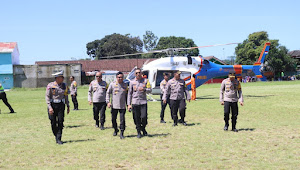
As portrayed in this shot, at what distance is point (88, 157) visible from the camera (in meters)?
7.85

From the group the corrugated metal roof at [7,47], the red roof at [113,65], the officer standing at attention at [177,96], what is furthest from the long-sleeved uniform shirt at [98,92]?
the red roof at [113,65]

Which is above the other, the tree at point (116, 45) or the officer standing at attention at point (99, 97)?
the tree at point (116, 45)

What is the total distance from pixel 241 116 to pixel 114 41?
82179 millimetres

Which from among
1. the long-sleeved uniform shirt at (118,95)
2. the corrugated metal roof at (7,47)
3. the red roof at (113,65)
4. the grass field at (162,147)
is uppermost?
the corrugated metal roof at (7,47)

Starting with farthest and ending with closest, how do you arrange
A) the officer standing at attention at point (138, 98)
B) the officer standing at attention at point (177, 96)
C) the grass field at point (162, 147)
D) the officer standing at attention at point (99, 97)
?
the officer standing at attention at point (177, 96) → the officer standing at attention at point (99, 97) → the officer standing at attention at point (138, 98) → the grass field at point (162, 147)

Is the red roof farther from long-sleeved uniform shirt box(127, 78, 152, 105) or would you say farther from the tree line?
long-sleeved uniform shirt box(127, 78, 152, 105)

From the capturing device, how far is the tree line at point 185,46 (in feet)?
245

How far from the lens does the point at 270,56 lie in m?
73.9

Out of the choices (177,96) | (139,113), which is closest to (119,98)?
(139,113)

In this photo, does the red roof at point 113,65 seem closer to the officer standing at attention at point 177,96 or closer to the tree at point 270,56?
the tree at point 270,56

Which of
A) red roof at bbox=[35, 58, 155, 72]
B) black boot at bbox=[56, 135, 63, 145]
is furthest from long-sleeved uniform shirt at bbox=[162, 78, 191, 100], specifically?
red roof at bbox=[35, 58, 155, 72]

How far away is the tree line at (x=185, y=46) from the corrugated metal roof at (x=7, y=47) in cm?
2038

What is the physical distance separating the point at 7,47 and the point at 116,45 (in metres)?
38.3

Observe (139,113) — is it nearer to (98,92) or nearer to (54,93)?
(98,92)
